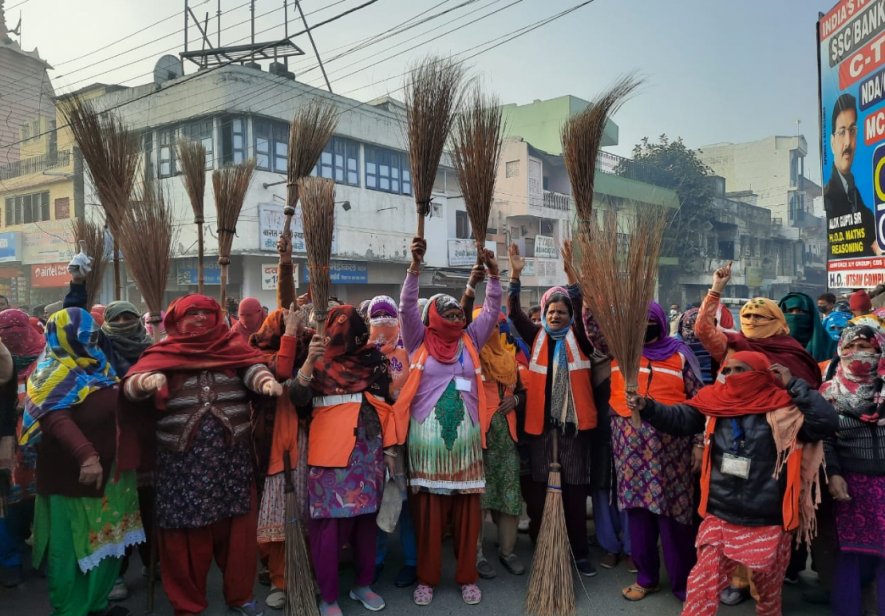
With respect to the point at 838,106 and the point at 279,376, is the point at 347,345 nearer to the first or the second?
the point at 279,376

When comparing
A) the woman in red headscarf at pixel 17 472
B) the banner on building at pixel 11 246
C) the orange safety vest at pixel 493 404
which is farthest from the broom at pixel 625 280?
the banner on building at pixel 11 246

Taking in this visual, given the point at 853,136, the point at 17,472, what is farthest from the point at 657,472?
the point at 853,136

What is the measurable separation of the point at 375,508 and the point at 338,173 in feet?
51.1

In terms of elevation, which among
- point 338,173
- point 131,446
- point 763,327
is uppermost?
point 338,173

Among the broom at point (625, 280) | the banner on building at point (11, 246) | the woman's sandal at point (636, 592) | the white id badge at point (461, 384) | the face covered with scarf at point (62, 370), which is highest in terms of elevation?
the banner on building at point (11, 246)

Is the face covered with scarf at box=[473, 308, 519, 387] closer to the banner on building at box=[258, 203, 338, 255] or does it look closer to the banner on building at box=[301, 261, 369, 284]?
the banner on building at box=[258, 203, 338, 255]

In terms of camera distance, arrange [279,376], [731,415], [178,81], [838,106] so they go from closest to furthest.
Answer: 1. [731,415]
2. [279,376]
3. [838,106]
4. [178,81]

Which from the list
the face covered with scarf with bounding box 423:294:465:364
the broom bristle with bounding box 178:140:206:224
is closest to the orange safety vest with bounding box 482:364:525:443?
the face covered with scarf with bounding box 423:294:465:364

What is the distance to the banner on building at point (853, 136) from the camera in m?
6.27

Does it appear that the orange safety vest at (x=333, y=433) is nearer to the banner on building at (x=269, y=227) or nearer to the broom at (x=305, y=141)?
the broom at (x=305, y=141)

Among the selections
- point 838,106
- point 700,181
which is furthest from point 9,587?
point 700,181

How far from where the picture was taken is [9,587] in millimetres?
3414

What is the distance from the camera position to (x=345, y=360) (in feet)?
10.4

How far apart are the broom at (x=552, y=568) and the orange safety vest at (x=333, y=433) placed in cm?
116
